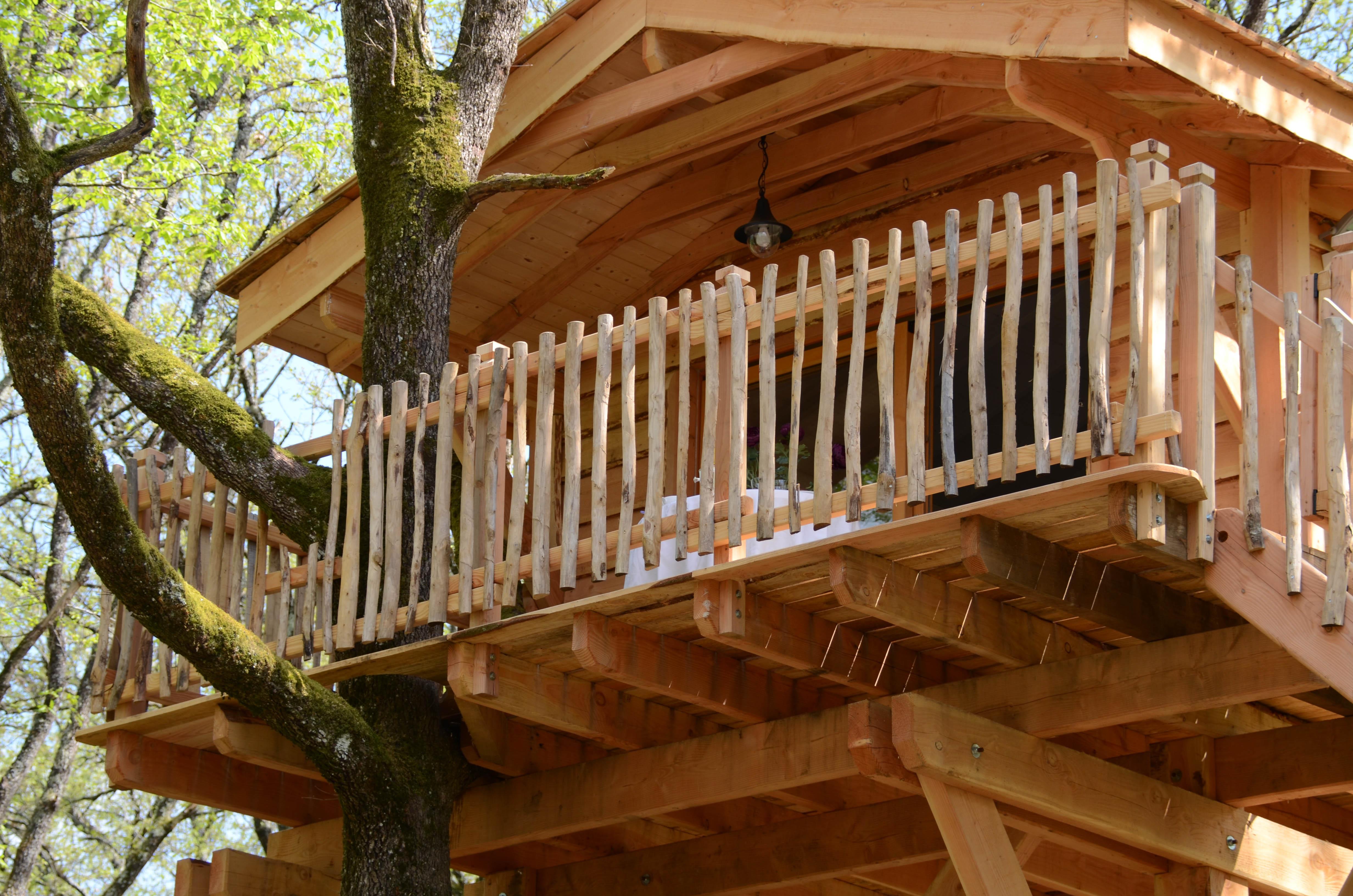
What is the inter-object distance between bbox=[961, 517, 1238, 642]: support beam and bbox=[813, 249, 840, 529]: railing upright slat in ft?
1.68

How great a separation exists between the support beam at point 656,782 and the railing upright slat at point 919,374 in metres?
1.48

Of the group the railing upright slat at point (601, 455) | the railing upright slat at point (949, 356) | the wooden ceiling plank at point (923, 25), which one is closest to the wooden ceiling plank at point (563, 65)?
the wooden ceiling plank at point (923, 25)

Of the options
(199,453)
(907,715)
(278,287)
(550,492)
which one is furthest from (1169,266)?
(278,287)

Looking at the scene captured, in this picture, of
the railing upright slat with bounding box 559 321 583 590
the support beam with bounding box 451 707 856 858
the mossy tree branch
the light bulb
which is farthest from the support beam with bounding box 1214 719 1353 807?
the mossy tree branch

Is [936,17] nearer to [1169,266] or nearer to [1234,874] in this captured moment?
[1169,266]

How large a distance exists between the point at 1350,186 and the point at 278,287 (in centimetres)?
607

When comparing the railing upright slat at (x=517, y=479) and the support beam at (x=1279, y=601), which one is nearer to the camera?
the support beam at (x=1279, y=601)

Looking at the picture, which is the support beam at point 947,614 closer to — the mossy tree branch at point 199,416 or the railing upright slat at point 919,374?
the railing upright slat at point 919,374

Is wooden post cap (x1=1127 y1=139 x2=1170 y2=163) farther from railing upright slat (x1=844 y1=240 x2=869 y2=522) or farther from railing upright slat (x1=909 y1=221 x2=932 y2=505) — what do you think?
railing upright slat (x1=844 y1=240 x2=869 y2=522)

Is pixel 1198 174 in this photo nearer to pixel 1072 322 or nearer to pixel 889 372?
pixel 1072 322

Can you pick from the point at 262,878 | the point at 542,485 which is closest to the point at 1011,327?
the point at 542,485

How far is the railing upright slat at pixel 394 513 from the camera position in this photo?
6.61 meters

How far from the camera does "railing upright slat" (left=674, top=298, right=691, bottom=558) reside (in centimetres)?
579

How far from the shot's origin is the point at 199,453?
750 cm
